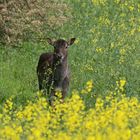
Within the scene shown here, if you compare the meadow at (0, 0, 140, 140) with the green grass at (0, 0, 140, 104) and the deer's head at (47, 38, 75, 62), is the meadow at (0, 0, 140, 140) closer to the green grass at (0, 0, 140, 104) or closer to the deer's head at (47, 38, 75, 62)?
the green grass at (0, 0, 140, 104)

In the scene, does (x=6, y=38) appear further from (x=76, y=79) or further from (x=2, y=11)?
(x=76, y=79)

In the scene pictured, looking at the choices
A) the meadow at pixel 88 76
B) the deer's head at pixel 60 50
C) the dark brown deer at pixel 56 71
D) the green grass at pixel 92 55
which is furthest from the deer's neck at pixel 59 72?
the green grass at pixel 92 55

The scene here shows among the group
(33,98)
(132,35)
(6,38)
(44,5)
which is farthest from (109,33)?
(33,98)

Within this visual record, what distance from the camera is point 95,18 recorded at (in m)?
23.5

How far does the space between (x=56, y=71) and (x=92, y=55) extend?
3.76 m

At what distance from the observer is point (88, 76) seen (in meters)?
17.4

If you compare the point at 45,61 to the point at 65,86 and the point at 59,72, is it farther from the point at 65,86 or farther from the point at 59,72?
the point at 65,86

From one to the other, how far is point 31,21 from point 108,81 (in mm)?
3495

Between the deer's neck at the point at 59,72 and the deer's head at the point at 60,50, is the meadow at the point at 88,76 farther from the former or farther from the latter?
the deer's head at the point at 60,50

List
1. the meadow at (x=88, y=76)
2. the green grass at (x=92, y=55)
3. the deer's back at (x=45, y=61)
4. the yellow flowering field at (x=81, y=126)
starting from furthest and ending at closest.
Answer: the green grass at (x=92, y=55) < the deer's back at (x=45, y=61) < the meadow at (x=88, y=76) < the yellow flowering field at (x=81, y=126)

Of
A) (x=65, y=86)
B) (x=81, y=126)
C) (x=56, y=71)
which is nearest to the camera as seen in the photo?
(x=81, y=126)

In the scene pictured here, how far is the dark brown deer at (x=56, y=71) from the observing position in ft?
50.2

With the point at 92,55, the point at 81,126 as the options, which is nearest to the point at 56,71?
the point at 92,55

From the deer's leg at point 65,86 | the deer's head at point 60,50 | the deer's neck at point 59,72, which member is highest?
the deer's head at point 60,50
